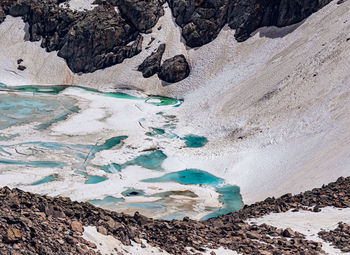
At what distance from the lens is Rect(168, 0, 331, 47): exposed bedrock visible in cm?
7212

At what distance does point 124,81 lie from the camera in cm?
7812

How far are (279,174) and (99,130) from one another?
26.2 metres

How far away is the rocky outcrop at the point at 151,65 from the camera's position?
77.9 meters

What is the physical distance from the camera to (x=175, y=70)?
7525 cm

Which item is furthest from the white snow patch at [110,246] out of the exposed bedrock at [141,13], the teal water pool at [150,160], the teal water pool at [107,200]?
the exposed bedrock at [141,13]

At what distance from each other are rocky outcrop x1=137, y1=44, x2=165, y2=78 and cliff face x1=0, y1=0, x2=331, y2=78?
436 cm

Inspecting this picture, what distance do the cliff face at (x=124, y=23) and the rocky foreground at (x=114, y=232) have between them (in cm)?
6169

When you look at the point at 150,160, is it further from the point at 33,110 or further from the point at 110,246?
the point at 110,246

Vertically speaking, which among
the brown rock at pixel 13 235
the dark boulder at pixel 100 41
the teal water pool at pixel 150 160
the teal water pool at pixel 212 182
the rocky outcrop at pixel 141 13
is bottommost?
the brown rock at pixel 13 235

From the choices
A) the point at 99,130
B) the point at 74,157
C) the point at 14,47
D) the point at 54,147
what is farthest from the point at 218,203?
the point at 14,47

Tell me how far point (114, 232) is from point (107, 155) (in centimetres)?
3062

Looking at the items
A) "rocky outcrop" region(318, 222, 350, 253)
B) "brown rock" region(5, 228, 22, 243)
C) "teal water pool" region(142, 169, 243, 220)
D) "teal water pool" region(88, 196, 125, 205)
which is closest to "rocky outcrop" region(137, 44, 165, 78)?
"teal water pool" region(142, 169, 243, 220)

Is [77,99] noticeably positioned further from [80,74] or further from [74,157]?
[74,157]

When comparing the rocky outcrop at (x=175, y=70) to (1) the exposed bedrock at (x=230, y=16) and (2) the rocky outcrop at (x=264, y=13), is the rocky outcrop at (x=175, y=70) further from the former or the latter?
(2) the rocky outcrop at (x=264, y=13)
